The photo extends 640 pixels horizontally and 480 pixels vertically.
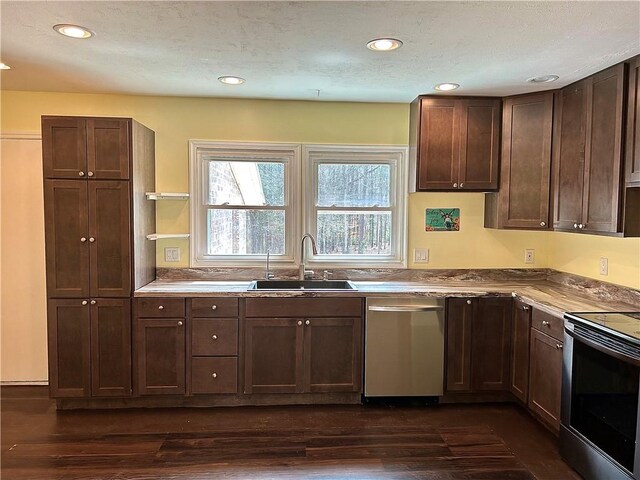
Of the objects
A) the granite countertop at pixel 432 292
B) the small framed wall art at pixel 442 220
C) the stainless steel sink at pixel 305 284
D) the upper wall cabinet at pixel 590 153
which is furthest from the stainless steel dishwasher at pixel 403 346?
the upper wall cabinet at pixel 590 153

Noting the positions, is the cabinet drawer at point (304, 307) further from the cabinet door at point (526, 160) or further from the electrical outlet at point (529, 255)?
the electrical outlet at point (529, 255)

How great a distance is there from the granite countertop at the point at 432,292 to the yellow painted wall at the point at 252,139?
26 centimetres

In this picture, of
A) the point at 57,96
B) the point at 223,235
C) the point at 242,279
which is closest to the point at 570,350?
the point at 242,279

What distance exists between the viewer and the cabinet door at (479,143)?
3.51 meters

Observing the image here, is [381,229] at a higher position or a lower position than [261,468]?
higher

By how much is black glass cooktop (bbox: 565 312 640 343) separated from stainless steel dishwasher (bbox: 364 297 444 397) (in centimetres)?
99

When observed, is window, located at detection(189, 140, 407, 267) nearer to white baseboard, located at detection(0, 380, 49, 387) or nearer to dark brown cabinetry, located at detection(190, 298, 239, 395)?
dark brown cabinetry, located at detection(190, 298, 239, 395)

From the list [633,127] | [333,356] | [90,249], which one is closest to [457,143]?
[633,127]

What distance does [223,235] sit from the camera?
383 cm

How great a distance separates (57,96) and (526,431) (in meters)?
4.36

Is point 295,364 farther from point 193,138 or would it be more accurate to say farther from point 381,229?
point 193,138

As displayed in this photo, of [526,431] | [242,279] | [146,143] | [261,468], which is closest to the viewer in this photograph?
[261,468]

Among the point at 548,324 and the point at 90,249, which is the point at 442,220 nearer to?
the point at 548,324

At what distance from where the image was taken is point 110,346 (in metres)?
3.22
